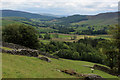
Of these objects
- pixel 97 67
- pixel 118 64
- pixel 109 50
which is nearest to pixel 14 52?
pixel 97 67

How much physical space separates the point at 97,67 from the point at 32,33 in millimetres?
31208

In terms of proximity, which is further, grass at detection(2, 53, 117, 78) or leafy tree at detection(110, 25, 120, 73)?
leafy tree at detection(110, 25, 120, 73)

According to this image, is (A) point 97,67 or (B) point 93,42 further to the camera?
(B) point 93,42

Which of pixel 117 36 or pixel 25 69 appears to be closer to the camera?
pixel 25 69

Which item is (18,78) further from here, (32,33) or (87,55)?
(87,55)

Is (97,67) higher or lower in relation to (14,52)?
lower

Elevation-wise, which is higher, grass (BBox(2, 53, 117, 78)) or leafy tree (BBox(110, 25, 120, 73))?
leafy tree (BBox(110, 25, 120, 73))

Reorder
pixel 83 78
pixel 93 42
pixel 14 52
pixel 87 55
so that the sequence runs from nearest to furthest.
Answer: pixel 83 78, pixel 14 52, pixel 87 55, pixel 93 42

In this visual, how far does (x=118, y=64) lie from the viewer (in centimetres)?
3266

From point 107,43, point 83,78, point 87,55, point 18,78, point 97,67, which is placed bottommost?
point 87,55

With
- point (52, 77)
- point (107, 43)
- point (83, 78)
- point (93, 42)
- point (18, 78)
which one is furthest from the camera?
point (93, 42)

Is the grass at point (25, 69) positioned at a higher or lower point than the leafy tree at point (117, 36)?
lower

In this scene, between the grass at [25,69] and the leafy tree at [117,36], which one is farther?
the leafy tree at [117,36]

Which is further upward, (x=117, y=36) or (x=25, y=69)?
(x=117, y=36)
